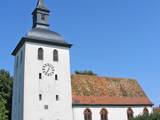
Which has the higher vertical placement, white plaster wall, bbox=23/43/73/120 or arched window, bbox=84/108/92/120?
white plaster wall, bbox=23/43/73/120

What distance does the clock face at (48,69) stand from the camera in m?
40.8

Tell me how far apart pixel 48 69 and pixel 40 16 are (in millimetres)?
8261

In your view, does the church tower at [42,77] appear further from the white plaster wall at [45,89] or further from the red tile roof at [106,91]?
the red tile roof at [106,91]

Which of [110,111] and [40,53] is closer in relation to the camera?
[40,53]

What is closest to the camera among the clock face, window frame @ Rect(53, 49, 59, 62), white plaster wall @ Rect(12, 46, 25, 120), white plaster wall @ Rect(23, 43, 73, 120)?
white plaster wall @ Rect(23, 43, 73, 120)

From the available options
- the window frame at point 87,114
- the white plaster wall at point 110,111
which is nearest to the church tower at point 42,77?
the white plaster wall at point 110,111

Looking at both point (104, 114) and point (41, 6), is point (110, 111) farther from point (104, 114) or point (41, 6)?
point (41, 6)

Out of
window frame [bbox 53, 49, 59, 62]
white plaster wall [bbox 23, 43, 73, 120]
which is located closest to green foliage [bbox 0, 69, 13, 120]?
white plaster wall [bbox 23, 43, 73, 120]

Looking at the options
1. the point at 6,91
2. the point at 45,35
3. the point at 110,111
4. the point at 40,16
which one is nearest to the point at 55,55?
the point at 45,35

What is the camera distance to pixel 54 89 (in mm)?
40750

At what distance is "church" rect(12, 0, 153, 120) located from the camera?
39312 mm

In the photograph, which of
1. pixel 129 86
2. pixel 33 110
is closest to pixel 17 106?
pixel 33 110

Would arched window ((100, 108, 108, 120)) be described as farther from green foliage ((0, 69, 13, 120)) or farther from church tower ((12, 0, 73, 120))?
green foliage ((0, 69, 13, 120))

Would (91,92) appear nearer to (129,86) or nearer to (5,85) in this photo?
(129,86)
